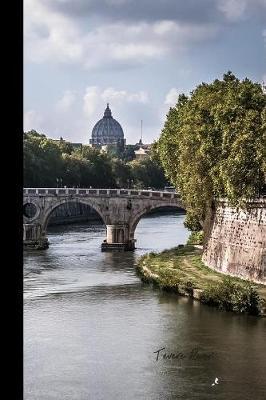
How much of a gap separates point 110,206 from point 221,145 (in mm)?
26211

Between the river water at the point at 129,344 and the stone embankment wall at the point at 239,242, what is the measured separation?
429 cm

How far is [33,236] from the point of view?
69.2m

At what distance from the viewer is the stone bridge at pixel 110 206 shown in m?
65.2

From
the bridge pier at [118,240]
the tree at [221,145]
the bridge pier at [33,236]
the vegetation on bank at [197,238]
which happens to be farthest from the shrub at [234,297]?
the bridge pier at [33,236]

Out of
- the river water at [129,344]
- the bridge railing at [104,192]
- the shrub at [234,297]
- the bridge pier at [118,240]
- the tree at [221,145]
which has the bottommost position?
the river water at [129,344]

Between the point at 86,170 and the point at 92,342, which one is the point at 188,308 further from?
the point at 86,170

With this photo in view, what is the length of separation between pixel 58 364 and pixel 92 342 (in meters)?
3.93

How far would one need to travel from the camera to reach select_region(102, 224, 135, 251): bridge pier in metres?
62.8

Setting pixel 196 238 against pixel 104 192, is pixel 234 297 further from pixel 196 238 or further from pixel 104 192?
pixel 104 192

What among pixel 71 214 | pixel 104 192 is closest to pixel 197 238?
pixel 104 192

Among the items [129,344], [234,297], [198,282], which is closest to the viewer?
[129,344]

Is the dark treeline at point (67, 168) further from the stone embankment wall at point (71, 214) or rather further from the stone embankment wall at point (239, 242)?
the stone embankment wall at point (239, 242)

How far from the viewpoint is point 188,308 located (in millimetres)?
34938

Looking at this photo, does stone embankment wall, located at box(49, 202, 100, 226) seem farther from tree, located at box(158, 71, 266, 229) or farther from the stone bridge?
tree, located at box(158, 71, 266, 229)
